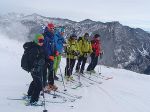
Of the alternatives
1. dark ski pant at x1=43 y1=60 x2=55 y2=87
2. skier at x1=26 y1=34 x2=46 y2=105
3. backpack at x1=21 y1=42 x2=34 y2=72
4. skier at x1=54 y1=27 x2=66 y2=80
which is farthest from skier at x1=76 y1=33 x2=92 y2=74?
backpack at x1=21 y1=42 x2=34 y2=72

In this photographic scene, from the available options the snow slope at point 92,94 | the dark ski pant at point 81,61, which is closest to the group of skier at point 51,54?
the dark ski pant at point 81,61

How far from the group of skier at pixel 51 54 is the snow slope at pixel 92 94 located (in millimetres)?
813

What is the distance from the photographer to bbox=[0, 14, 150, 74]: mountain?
370ft

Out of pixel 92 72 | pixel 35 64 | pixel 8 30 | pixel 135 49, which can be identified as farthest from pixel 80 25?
pixel 35 64

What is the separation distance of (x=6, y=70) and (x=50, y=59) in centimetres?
635

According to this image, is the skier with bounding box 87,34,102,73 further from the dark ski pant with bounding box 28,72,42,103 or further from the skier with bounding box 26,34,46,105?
the skier with bounding box 26,34,46,105

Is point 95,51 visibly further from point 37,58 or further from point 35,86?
point 37,58

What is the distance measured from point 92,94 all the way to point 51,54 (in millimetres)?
2903

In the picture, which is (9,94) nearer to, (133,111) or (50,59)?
(50,59)

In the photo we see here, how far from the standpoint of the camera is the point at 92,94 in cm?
1599

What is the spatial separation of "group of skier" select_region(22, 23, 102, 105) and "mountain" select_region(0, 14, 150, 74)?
84.2 m

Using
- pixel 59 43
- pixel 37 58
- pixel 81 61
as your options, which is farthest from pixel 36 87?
pixel 81 61

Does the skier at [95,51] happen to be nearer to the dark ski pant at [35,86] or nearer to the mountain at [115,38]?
the dark ski pant at [35,86]

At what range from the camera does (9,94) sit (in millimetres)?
14070
